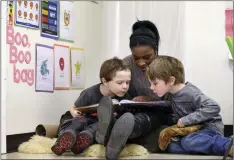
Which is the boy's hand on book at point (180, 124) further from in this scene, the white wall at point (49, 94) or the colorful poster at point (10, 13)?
the colorful poster at point (10, 13)

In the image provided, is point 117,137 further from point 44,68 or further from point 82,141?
point 44,68

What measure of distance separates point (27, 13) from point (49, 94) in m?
0.43

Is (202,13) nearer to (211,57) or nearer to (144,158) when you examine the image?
(211,57)

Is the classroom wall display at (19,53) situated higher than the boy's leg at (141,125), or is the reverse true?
the classroom wall display at (19,53)

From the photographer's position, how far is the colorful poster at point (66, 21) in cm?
211

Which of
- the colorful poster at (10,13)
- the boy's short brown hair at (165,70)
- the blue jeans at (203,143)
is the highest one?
the colorful poster at (10,13)

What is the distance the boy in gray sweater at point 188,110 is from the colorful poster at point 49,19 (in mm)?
642

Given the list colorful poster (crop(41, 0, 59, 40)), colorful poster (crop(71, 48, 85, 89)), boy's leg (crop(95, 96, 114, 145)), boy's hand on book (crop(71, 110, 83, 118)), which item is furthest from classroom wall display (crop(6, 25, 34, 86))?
boy's leg (crop(95, 96, 114, 145))

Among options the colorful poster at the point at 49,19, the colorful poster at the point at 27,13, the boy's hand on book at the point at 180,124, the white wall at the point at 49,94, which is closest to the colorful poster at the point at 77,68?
the white wall at the point at 49,94

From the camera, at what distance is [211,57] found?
7.41 feet

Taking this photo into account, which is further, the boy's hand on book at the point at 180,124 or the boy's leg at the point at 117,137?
the boy's hand on book at the point at 180,124

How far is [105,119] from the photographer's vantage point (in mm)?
1394

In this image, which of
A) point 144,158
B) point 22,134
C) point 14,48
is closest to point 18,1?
point 14,48

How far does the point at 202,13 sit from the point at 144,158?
1160 mm
